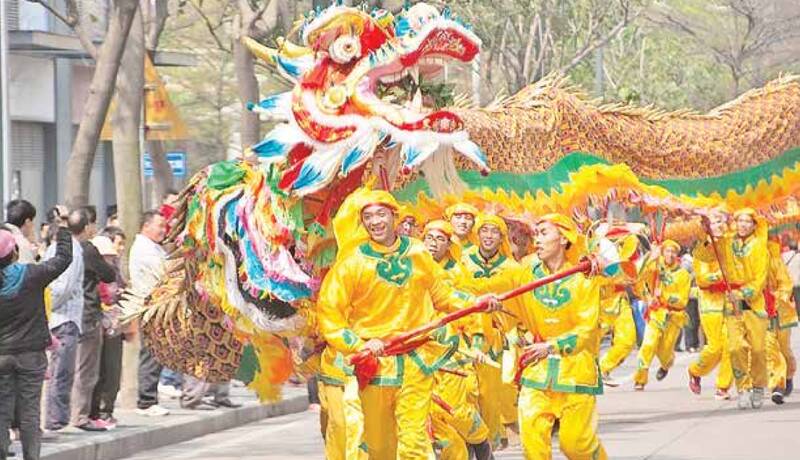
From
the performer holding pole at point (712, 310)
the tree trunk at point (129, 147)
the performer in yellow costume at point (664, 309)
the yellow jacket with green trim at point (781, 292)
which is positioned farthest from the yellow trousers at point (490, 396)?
the tree trunk at point (129, 147)

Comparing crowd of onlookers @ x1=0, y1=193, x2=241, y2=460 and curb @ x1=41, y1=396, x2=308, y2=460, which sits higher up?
crowd of onlookers @ x1=0, y1=193, x2=241, y2=460

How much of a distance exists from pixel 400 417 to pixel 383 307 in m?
0.57

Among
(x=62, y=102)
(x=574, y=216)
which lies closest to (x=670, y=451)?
(x=574, y=216)

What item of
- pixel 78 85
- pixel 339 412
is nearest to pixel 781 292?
pixel 339 412

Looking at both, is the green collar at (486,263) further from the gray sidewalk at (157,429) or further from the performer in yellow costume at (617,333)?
the performer in yellow costume at (617,333)

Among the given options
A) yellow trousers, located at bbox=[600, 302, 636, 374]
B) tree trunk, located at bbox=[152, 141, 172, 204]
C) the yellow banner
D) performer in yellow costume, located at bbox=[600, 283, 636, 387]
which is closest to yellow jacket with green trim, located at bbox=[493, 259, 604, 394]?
performer in yellow costume, located at bbox=[600, 283, 636, 387]

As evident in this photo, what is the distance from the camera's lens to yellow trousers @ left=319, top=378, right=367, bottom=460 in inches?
424

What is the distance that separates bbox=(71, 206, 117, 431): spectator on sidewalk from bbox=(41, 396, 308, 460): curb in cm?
29

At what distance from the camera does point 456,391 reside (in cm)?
1278

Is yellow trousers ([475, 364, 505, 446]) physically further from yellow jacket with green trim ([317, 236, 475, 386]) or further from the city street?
yellow jacket with green trim ([317, 236, 475, 386])

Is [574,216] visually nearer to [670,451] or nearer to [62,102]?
[670,451]

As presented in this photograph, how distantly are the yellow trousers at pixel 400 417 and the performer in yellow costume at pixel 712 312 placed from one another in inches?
337

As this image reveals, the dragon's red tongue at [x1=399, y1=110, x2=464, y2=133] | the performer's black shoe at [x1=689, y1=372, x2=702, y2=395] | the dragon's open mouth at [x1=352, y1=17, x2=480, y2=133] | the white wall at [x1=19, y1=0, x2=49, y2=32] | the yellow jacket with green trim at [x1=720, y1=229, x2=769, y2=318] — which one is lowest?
the performer's black shoe at [x1=689, y1=372, x2=702, y2=395]

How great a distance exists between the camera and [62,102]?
34.6 metres
